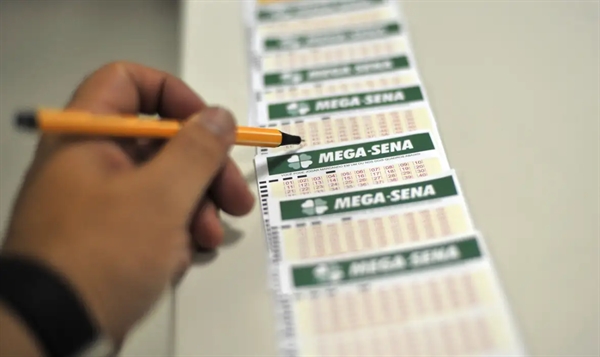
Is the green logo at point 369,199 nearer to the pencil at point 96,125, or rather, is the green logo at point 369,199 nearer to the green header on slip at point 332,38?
the pencil at point 96,125

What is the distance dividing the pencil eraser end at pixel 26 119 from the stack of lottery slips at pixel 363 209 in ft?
0.66

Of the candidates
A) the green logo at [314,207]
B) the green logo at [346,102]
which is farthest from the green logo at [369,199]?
the green logo at [346,102]

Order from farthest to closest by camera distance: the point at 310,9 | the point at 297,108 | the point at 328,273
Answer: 1. the point at 310,9
2. the point at 297,108
3. the point at 328,273

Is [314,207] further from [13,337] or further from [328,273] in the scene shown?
[13,337]

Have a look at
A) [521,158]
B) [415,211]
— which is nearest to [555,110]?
[521,158]

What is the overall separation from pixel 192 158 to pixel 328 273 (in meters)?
0.14

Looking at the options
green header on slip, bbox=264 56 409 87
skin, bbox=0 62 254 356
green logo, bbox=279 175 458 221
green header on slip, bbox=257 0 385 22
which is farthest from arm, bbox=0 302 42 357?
green header on slip, bbox=257 0 385 22

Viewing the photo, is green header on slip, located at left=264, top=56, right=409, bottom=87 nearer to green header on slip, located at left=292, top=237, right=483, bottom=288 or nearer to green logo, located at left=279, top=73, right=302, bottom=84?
green logo, located at left=279, top=73, right=302, bottom=84

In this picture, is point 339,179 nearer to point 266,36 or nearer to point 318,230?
point 318,230

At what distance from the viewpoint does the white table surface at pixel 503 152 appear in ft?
1.39

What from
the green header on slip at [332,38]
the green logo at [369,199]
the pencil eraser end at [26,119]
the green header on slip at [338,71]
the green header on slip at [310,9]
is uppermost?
the green header on slip at [310,9]

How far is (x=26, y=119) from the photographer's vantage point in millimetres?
377

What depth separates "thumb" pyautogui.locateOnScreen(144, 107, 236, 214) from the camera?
0.38 metres

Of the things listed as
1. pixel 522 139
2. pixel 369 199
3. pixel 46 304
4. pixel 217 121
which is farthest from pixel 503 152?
pixel 46 304
